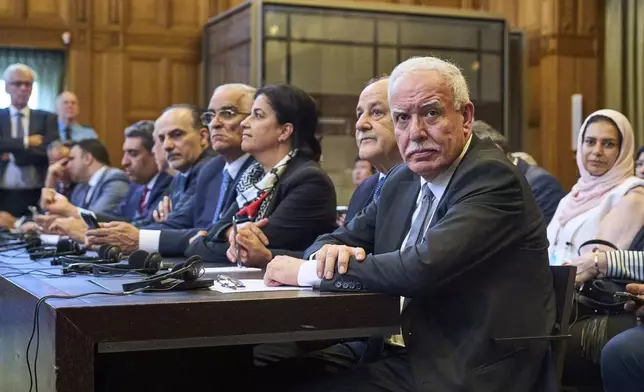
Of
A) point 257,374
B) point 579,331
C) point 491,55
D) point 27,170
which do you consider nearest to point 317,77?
point 491,55

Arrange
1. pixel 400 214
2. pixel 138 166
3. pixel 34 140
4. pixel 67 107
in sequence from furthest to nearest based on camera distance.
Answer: pixel 67 107
pixel 34 140
pixel 138 166
pixel 400 214

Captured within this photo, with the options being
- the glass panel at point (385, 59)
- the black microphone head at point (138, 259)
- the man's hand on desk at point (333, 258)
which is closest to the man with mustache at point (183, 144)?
the black microphone head at point (138, 259)

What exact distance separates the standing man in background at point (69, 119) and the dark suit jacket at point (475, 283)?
5.95m

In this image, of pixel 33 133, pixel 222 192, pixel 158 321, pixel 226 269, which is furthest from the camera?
pixel 33 133

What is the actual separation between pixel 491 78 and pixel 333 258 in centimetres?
655

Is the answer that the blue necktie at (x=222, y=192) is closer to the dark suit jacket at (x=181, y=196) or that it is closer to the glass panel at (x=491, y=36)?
the dark suit jacket at (x=181, y=196)

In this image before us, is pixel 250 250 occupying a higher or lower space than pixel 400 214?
lower

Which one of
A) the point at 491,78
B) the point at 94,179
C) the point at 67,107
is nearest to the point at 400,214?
the point at 94,179

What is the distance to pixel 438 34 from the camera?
807 centimetres

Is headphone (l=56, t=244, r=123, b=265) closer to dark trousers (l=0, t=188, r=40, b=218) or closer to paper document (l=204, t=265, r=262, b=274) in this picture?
paper document (l=204, t=265, r=262, b=274)

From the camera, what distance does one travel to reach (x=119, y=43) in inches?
335

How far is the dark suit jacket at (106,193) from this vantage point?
580cm

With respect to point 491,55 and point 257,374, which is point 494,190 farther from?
point 491,55

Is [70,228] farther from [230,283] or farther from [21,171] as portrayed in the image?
[21,171]
